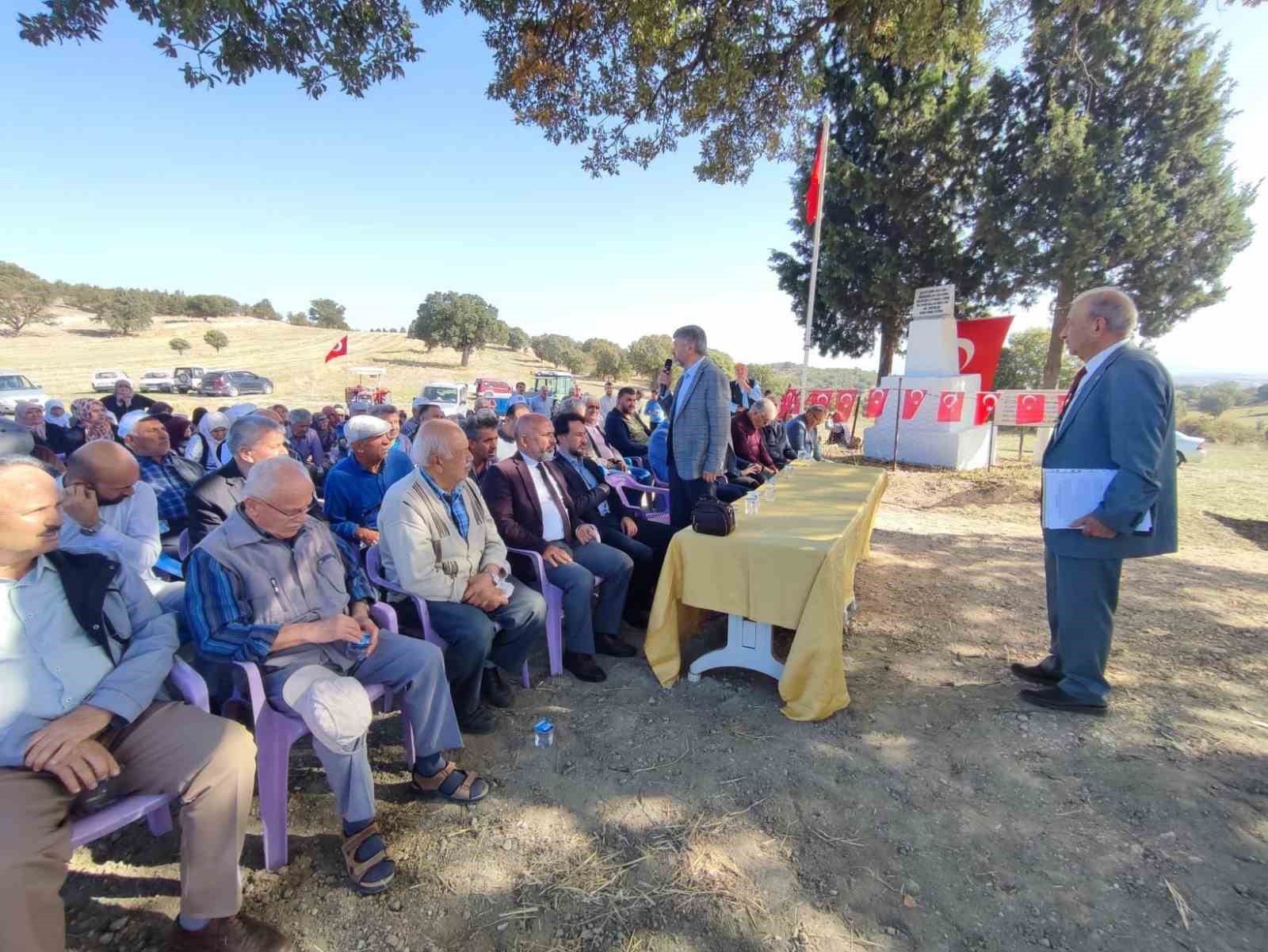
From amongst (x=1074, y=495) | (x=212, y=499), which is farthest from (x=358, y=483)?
(x=1074, y=495)

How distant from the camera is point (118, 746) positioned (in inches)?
67.4

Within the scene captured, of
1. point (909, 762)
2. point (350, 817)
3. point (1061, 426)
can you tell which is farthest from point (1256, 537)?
point (350, 817)

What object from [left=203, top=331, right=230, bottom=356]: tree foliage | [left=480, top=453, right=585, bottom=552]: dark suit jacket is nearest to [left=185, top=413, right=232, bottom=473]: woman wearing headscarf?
[left=480, top=453, right=585, bottom=552]: dark suit jacket

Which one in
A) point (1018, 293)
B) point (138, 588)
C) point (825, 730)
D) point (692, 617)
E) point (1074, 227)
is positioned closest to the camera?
point (138, 588)

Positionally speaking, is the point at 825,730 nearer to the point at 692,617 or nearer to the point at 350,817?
the point at 692,617

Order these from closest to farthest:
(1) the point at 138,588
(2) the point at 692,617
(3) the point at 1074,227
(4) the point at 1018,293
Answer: (1) the point at 138,588 → (2) the point at 692,617 → (3) the point at 1074,227 → (4) the point at 1018,293

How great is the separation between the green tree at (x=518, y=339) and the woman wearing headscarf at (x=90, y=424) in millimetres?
55207

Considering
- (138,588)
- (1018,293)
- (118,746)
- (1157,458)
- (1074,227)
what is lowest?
(118,746)

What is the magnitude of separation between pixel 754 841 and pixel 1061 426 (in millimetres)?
2479

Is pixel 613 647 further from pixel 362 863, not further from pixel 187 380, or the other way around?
pixel 187 380

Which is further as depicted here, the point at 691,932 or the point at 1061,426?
the point at 1061,426

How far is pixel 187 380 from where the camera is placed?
28.0 m

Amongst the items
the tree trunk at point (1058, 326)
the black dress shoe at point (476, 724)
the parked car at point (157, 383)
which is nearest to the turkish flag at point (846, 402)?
the tree trunk at point (1058, 326)

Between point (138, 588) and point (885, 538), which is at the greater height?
point (138, 588)
